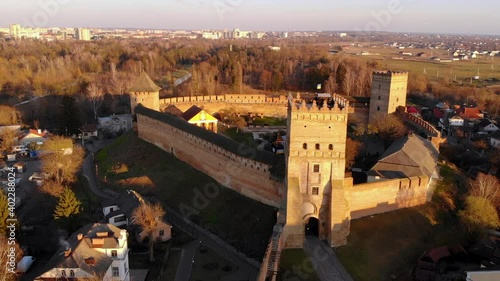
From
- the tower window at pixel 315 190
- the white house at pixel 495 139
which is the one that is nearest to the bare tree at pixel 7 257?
the tower window at pixel 315 190

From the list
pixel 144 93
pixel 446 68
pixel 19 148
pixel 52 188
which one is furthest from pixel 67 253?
pixel 446 68

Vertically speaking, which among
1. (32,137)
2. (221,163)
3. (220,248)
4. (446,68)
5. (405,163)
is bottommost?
(220,248)

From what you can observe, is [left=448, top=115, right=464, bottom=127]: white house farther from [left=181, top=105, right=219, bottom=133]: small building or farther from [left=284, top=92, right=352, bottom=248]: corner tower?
[left=284, top=92, right=352, bottom=248]: corner tower

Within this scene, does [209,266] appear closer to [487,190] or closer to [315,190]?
[315,190]

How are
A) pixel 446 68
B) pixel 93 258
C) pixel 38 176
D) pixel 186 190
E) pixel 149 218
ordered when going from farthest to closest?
pixel 446 68
pixel 38 176
pixel 186 190
pixel 149 218
pixel 93 258

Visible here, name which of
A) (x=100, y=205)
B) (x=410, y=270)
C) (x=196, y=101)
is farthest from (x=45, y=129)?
(x=410, y=270)
